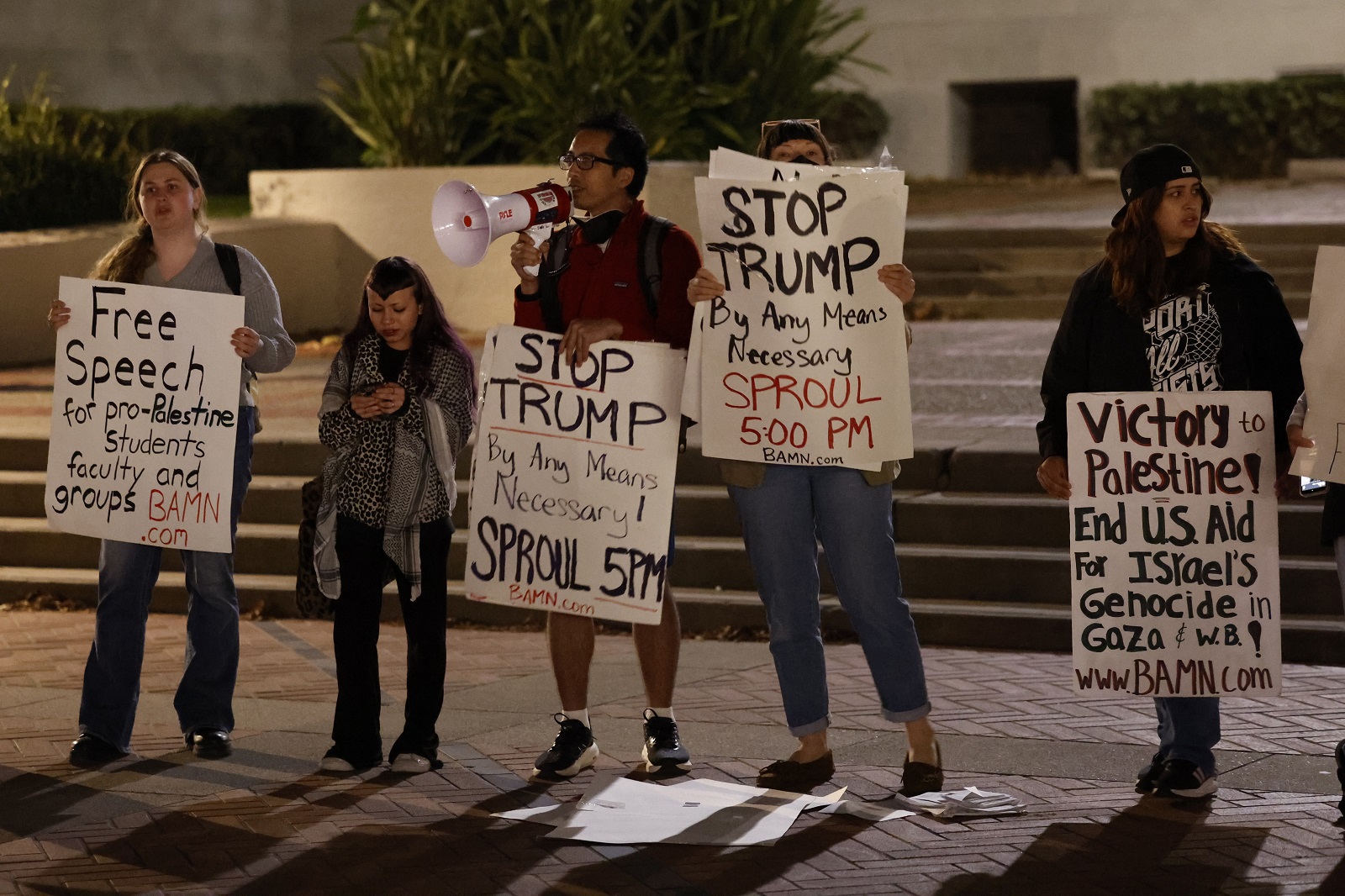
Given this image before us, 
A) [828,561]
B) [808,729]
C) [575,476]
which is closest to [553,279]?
[575,476]

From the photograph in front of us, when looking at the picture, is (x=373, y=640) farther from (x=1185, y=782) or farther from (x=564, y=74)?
(x=564, y=74)

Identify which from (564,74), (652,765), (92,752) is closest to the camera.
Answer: (652,765)

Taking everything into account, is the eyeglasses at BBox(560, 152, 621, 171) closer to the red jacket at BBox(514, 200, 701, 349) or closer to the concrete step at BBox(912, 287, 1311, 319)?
the red jacket at BBox(514, 200, 701, 349)

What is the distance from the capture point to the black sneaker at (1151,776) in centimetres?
558

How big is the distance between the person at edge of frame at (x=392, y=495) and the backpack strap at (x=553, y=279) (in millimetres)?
292

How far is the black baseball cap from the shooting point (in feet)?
17.7

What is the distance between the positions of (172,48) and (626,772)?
19.6 metres

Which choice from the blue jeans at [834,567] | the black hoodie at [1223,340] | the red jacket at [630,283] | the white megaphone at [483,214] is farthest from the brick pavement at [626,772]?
Answer: the white megaphone at [483,214]

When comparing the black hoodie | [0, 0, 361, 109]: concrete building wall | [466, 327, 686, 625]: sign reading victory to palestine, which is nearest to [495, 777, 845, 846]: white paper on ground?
[466, 327, 686, 625]: sign reading victory to palestine

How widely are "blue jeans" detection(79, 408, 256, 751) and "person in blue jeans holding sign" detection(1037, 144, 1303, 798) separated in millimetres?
2874

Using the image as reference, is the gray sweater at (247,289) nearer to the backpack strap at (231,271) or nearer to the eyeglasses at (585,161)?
the backpack strap at (231,271)

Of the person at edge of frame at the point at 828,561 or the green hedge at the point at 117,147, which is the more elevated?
the green hedge at the point at 117,147

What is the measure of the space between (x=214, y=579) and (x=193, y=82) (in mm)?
18785

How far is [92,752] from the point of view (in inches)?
243
